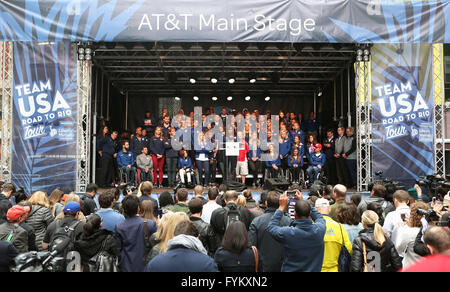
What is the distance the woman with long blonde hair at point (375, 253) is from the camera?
11.0 ft

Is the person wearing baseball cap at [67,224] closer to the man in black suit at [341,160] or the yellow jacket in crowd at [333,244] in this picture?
the yellow jacket in crowd at [333,244]

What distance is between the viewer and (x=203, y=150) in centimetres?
1209

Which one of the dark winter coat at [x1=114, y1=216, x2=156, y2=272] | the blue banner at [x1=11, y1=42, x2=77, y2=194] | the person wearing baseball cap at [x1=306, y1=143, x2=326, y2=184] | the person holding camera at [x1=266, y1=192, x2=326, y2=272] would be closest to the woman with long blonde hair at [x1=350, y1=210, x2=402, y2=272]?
the person holding camera at [x1=266, y1=192, x2=326, y2=272]

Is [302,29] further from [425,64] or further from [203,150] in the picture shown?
[203,150]

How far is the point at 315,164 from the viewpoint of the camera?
12.0m

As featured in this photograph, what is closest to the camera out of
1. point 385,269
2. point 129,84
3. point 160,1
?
point 385,269

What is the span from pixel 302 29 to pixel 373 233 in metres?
6.16

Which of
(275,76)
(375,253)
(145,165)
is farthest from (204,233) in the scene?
(275,76)

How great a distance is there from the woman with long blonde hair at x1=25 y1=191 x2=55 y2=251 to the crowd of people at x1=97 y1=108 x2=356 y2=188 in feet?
23.2

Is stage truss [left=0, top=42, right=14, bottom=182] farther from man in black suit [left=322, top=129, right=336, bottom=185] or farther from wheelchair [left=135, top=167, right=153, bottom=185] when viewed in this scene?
man in black suit [left=322, top=129, right=336, bottom=185]

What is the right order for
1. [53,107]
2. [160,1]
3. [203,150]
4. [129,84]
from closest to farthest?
1. [160,1]
2. [53,107]
3. [203,150]
4. [129,84]

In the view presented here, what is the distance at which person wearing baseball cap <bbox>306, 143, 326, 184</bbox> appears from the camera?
1187 cm

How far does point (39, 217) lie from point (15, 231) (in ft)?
2.63

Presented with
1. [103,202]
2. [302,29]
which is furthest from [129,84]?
[103,202]
